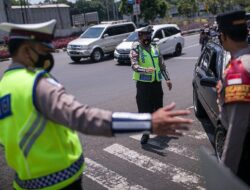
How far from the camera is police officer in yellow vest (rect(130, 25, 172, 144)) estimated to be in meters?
6.46

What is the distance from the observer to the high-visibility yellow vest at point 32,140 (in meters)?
2.16

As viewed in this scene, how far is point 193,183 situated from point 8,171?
2552 millimetres

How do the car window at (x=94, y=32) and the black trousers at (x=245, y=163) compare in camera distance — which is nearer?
the black trousers at (x=245, y=163)

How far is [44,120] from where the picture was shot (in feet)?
7.13

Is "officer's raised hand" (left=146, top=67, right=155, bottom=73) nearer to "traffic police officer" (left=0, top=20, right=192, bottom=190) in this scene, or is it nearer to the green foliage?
"traffic police officer" (left=0, top=20, right=192, bottom=190)

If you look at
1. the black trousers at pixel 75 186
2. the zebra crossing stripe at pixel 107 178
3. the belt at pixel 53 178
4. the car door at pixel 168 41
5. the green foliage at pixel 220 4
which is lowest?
the green foliage at pixel 220 4

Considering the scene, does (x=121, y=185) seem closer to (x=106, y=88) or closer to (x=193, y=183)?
(x=193, y=183)

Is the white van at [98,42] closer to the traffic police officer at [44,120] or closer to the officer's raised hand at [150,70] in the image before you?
the officer's raised hand at [150,70]

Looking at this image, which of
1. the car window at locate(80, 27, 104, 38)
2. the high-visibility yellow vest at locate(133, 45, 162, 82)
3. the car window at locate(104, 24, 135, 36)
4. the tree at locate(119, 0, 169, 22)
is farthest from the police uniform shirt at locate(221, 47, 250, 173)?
the tree at locate(119, 0, 169, 22)

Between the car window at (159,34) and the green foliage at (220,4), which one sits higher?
the car window at (159,34)

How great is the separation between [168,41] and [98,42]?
11.6ft

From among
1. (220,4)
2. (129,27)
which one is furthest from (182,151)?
(220,4)

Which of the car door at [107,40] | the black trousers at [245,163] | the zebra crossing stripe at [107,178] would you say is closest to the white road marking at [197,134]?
the zebra crossing stripe at [107,178]

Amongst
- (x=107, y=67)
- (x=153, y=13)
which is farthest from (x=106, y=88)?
(x=153, y=13)
